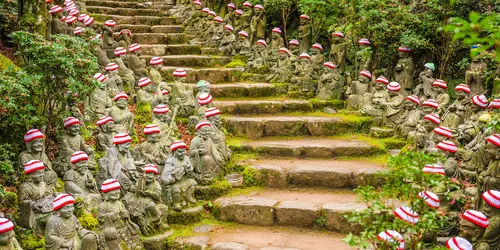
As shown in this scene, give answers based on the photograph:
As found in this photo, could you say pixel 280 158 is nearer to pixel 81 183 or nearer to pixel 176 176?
pixel 176 176

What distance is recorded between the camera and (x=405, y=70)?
44.1 ft

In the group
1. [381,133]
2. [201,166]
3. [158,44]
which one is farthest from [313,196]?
[158,44]

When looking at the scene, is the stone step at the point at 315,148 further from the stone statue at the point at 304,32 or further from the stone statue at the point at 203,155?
the stone statue at the point at 304,32

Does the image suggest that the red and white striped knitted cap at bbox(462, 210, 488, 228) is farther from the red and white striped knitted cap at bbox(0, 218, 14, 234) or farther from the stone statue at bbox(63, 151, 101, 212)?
the red and white striped knitted cap at bbox(0, 218, 14, 234)

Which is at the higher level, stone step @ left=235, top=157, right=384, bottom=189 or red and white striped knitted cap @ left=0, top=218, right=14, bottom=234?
red and white striped knitted cap @ left=0, top=218, right=14, bottom=234

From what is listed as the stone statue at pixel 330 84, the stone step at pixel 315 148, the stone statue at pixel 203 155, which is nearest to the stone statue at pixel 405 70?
the stone statue at pixel 330 84

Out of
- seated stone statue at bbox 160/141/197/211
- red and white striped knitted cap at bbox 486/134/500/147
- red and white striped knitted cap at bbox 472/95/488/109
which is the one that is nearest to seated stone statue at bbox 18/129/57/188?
seated stone statue at bbox 160/141/197/211

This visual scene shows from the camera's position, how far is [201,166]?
33.4ft

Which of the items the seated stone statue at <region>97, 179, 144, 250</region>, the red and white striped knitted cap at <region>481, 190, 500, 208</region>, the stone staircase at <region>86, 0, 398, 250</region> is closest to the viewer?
the red and white striped knitted cap at <region>481, 190, 500, 208</region>

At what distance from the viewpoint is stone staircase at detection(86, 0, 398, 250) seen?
9273mm

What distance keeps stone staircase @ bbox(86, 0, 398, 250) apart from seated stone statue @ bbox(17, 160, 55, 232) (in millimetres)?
2142

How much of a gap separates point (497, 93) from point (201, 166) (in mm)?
6322

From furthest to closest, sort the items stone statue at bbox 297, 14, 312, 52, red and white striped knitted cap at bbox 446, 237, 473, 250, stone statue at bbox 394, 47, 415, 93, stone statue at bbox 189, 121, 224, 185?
1. stone statue at bbox 297, 14, 312, 52
2. stone statue at bbox 394, 47, 415, 93
3. stone statue at bbox 189, 121, 224, 185
4. red and white striped knitted cap at bbox 446, 237, 473, 250

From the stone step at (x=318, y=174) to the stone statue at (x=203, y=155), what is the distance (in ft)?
3.45
